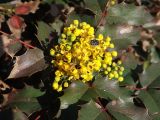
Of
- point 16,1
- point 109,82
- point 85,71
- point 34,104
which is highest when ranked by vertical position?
point 16,1

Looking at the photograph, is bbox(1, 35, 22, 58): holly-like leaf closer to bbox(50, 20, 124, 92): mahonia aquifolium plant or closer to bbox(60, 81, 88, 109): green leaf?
bbox(50, 20, 124, 92): mahonia aquifolium plant

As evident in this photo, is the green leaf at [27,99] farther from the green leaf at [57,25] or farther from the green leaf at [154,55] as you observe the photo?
the green leaf at [154,55]

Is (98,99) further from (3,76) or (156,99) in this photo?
(3,76)

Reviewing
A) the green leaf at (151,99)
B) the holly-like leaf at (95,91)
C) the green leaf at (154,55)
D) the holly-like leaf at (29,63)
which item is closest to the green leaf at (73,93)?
the holly-like leaf at (95,91)

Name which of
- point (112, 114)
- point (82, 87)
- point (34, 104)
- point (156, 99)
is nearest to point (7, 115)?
point (34, 104)

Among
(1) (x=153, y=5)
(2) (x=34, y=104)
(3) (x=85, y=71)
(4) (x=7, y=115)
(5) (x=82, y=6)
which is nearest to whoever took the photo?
(3) (x=85, y=71)

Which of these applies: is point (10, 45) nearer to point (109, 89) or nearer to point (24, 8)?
point (24, 8)

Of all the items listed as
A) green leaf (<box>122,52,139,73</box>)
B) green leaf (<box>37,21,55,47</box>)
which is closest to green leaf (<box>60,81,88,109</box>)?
green leaf (<box>37,21,55,47</box>)

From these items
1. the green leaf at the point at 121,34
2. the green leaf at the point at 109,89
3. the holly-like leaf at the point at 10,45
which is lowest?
the green leaf at the point at 109,89
